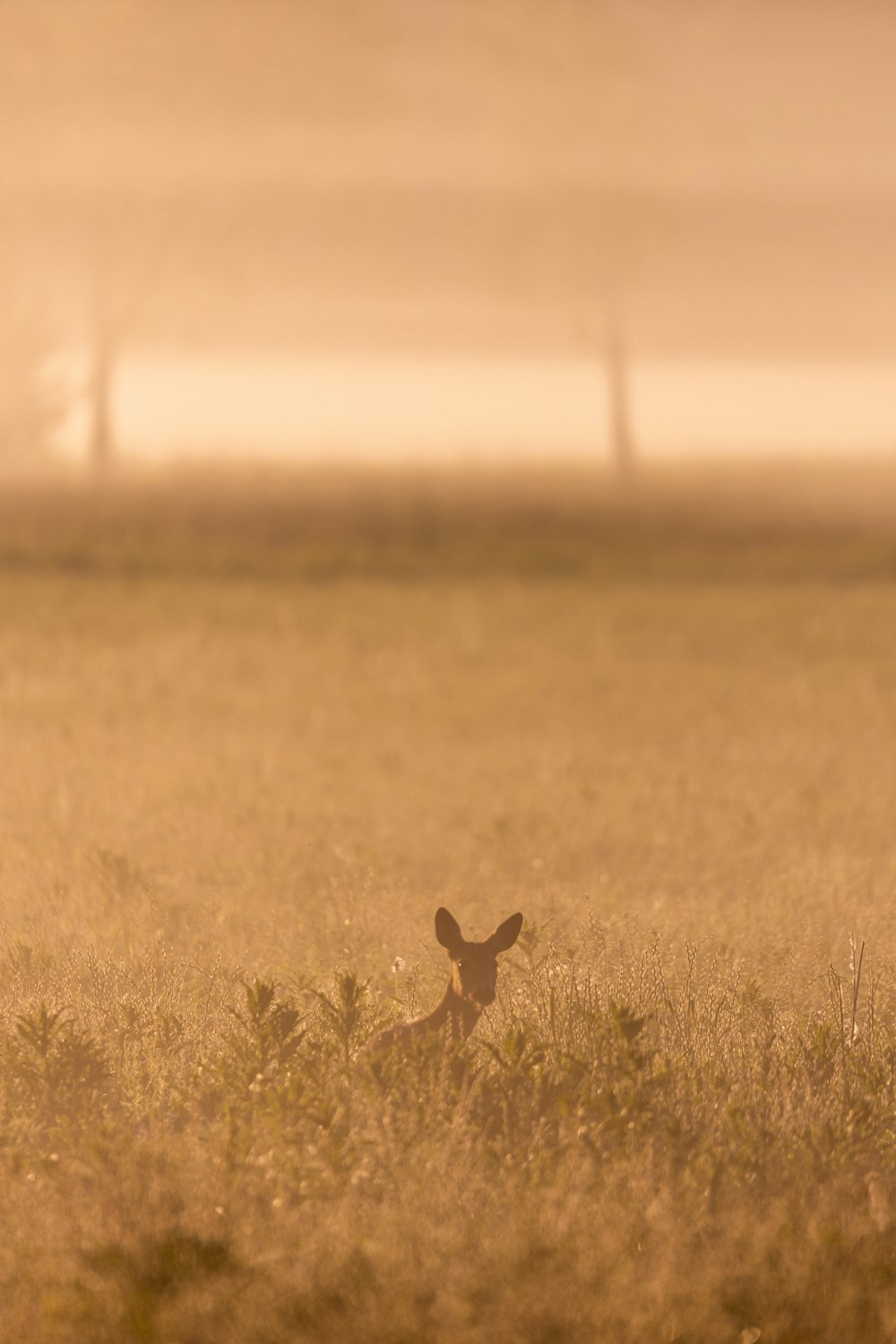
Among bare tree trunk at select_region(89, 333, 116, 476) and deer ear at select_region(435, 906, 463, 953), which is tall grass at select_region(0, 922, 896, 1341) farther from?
bare tree trunk at select_region(89, 333, 116, 476)

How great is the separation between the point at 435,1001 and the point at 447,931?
978 mm

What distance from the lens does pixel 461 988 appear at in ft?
16.6

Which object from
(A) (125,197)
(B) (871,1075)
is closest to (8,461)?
(A) (125,197)

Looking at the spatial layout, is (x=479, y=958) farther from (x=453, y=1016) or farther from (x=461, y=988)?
(x=453, y=1016)

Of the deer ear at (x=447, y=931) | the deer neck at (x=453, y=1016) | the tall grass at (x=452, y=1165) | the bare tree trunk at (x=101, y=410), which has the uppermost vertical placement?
the bare tree trunk at (x=101, y=410)

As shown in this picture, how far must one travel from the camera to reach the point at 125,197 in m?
27.2

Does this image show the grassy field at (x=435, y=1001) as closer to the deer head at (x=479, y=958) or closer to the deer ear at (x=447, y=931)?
the deer head at (x=479, y=958)

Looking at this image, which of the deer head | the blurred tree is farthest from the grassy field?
the blurred tree

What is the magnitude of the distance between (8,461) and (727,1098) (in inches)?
918

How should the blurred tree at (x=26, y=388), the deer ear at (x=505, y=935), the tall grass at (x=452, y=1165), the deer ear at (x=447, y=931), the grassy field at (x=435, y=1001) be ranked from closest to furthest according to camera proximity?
the tall grass at (x=452, y=1165)
the grassy field at (x=435, y=1001)
the deer ear at (x=447, y=931)
the deer ear at (x=505, y=935)
the blurred tree at (x=26, y=388)

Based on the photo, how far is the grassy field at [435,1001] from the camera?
13.0 feet

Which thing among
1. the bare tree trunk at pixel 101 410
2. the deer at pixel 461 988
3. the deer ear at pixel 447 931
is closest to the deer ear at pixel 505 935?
Result: the deer at pixel 461 988

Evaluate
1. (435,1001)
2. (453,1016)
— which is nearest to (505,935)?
(453,1016)

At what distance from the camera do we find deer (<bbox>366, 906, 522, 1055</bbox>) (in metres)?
4.96
